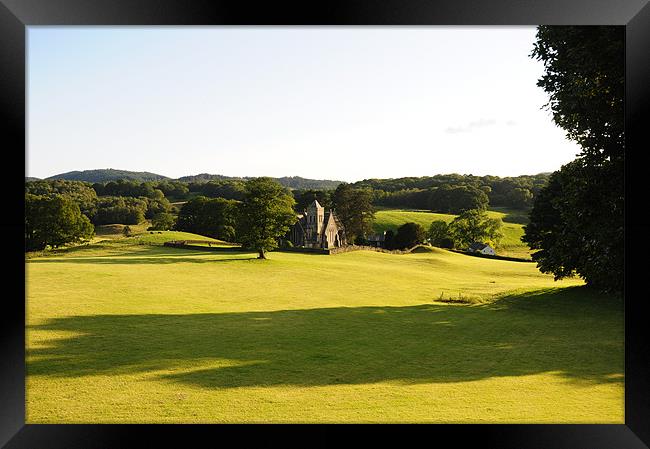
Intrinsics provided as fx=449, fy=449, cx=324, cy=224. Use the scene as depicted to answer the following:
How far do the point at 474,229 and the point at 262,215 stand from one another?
13.3 meters

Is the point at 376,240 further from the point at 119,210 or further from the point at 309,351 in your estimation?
the point at 309,351

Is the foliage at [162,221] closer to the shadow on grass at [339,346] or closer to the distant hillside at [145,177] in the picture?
the distant hillside at [145,177]

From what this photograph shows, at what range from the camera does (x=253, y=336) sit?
310 inches

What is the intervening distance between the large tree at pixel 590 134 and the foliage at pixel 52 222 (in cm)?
1790

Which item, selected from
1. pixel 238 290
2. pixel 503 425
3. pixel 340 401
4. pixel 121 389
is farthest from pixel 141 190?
pixel 503 425

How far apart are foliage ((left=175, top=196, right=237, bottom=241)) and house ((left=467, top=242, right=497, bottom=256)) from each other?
13328 mm

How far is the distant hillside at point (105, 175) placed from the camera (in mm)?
23078

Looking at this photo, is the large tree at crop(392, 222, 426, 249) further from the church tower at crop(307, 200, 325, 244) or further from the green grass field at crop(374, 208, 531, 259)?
the church tower at crop(307, 200, 325, 244)

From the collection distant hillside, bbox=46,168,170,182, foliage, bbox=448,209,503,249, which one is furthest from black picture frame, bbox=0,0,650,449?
foliage, bbox=448,209,503,249

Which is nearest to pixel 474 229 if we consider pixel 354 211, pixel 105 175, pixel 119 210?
pixel 354 211

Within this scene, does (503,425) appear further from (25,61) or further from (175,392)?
(25,61)

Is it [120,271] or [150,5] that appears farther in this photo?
[120,271]

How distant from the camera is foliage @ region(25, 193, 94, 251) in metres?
18.4

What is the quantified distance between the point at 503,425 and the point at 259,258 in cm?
1603
